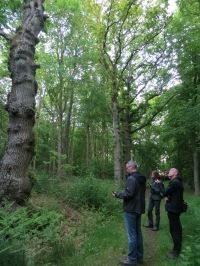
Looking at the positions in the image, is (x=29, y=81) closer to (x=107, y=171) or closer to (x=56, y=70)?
(x=56, y=70)

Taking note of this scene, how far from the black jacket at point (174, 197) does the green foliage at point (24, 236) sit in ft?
8.65

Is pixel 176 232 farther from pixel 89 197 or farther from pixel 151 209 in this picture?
pixel 89 197

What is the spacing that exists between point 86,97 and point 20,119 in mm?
18525

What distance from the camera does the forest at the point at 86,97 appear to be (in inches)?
334

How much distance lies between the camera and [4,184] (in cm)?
830

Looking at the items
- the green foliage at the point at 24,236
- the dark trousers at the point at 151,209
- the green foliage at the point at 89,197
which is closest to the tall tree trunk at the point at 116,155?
the green foliage at the point at 89,197

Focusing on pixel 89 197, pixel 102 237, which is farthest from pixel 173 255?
pixel 89 197

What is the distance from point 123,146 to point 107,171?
7079 millimetres

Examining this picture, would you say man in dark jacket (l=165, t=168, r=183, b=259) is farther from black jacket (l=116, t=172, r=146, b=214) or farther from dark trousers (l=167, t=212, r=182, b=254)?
black jacket (l=116, t=172, r=146, b=214)

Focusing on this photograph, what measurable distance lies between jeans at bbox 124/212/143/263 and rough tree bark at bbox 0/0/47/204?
2857 mm

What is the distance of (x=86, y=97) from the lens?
88.9ft

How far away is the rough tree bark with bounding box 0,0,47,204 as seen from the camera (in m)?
8.40

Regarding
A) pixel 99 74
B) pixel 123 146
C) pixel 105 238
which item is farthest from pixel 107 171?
pixel 105 238

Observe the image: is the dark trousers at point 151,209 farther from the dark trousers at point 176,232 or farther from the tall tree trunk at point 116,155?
the tall tree trunk at point 116,155
